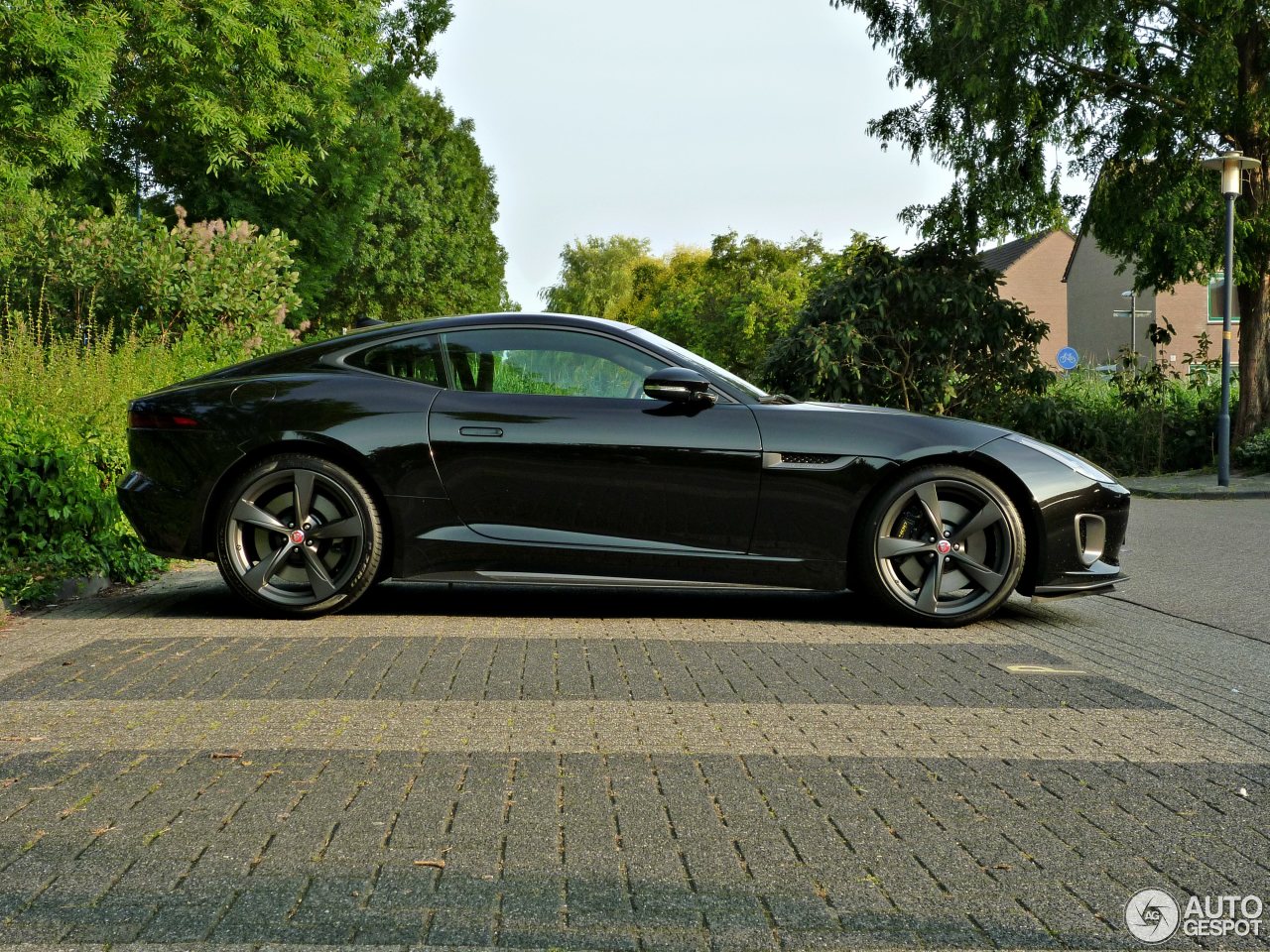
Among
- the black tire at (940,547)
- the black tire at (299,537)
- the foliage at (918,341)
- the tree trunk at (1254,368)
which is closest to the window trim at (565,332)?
the black tire at (299,537)

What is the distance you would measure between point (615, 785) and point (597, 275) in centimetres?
9386

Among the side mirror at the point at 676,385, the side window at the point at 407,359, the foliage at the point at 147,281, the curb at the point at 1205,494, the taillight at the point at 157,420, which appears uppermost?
the foliage at the point at 147,281

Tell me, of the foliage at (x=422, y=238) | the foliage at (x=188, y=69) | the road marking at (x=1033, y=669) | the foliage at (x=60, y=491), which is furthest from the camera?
the foliage at (x=422, y=238)

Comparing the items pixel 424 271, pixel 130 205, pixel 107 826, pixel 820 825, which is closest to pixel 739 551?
pixel 820 825

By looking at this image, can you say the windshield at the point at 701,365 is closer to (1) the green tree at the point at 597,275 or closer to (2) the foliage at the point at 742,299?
(2) the foliage at the point at 742,299

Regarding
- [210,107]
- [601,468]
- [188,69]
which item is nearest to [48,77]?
[188,69]

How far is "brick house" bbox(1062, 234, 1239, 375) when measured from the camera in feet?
173

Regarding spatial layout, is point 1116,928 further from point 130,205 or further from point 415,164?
point 415,164

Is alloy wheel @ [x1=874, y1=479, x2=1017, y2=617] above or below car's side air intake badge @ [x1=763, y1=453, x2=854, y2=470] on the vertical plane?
below

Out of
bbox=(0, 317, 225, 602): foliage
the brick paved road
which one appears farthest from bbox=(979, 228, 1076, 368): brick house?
the brick paved road

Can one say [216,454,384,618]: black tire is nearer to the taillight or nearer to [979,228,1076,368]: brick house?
the taillight

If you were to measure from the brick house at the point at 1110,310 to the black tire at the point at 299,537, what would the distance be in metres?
47.6

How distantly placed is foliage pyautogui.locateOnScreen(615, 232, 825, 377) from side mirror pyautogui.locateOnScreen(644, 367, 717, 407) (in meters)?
46.3

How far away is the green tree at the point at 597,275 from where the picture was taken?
312 ft
